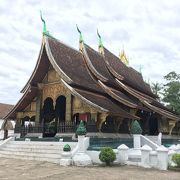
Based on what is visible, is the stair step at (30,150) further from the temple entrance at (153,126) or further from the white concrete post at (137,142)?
the temple entrance at (153,126)

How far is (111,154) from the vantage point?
36.3 ft

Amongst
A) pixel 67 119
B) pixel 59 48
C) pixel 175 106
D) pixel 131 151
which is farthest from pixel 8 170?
pixel 175 106

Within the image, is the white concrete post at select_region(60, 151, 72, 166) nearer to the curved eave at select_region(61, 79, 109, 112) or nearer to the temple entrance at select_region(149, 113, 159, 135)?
the curved eave at select_region(61, 79, 109, 112)

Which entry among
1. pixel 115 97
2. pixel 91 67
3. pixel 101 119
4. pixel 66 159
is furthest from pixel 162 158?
pixel 91 67

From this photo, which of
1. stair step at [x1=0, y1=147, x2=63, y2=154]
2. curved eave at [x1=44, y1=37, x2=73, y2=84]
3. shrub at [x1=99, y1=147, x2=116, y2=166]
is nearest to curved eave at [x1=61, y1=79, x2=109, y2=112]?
curved eave at [x1=44, y1=37, x2=73, y2=84]

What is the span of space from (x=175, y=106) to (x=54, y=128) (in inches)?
684

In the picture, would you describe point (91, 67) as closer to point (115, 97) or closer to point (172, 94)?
point (115, 97)

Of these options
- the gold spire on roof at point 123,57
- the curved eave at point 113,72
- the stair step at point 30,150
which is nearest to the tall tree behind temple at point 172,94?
the gold spire on roof at point 123,57

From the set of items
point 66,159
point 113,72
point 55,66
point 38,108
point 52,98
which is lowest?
point 66,159

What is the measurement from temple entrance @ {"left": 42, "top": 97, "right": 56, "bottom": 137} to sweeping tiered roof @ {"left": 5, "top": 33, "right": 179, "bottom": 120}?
49.1 inches

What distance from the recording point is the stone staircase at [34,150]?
41.6ft

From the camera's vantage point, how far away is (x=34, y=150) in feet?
45.0

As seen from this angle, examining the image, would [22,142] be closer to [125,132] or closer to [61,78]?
[61,78]

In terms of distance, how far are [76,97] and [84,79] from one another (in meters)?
2.22
